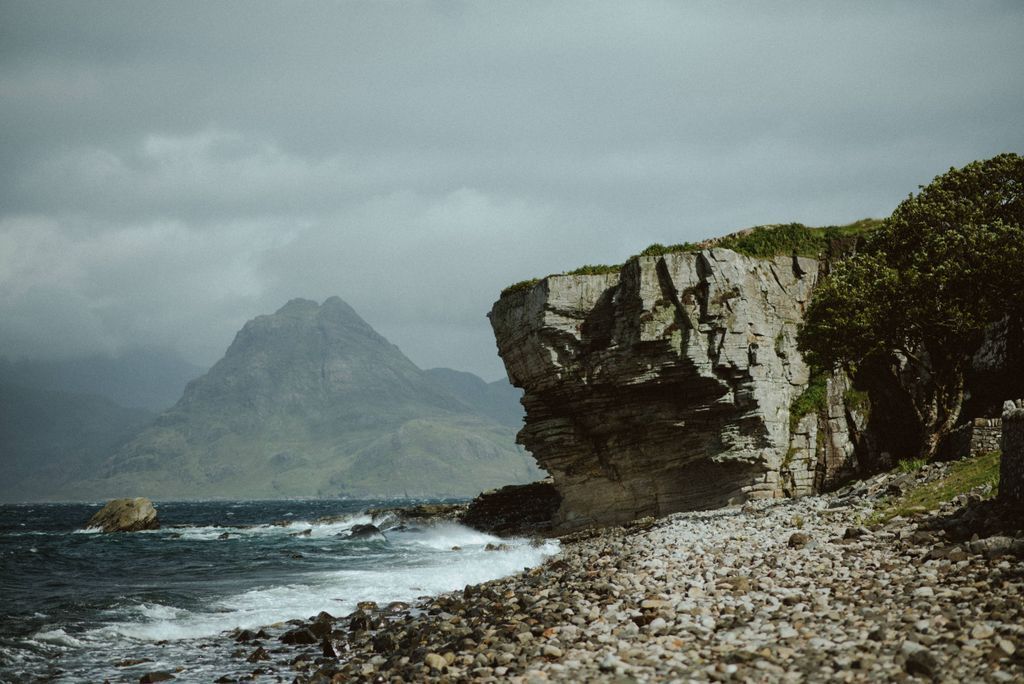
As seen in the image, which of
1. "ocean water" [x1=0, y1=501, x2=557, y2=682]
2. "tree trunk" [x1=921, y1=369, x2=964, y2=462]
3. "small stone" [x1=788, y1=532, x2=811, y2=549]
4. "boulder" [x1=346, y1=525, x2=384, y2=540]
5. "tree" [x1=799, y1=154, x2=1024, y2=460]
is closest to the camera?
"ocean water" [x1=0, y1=501, x2=557, y2=682]

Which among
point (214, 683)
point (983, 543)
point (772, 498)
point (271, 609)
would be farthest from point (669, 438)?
point (214, 683)

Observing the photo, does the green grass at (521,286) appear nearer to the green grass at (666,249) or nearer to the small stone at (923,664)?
the green grass at (666,249)

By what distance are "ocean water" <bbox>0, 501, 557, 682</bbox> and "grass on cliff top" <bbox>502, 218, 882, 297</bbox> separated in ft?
57.6

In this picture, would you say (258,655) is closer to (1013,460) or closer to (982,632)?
(982,632)

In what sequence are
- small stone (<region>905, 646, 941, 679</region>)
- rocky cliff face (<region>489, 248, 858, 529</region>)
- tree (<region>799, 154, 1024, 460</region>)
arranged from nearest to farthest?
small stone (<region>905, 646, 941, 679</region>) → tree (<region>799, 154, 1024, 460</region>) → rocky cliff face (<region>489, 248, 858, 529</region>)

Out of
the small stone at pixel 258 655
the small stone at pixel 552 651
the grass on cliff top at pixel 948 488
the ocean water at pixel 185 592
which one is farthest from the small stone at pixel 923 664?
the small stone at pixel 258 655

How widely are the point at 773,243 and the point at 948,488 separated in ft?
84.9

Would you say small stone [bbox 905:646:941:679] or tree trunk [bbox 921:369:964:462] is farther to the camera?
tree trunk [bbox 921:369:964:462]

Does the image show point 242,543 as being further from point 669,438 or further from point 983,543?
point 983,543

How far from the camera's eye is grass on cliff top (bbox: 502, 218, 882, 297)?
4666cm

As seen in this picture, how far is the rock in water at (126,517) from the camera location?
9175 cm

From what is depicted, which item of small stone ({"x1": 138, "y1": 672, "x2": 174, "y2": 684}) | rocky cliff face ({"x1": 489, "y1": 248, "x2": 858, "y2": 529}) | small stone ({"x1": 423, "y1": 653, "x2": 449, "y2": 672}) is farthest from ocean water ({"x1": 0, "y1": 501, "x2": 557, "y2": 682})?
rocky cliff face ({"x1": 489, "y1": 248, "x2": 858, "y2": 529})

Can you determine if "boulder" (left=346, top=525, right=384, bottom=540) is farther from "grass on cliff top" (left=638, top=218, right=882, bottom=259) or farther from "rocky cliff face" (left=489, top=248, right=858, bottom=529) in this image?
"grass on cliff top" (left=638, top=218, right=882, bottom=259)

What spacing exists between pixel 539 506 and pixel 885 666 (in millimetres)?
57140
